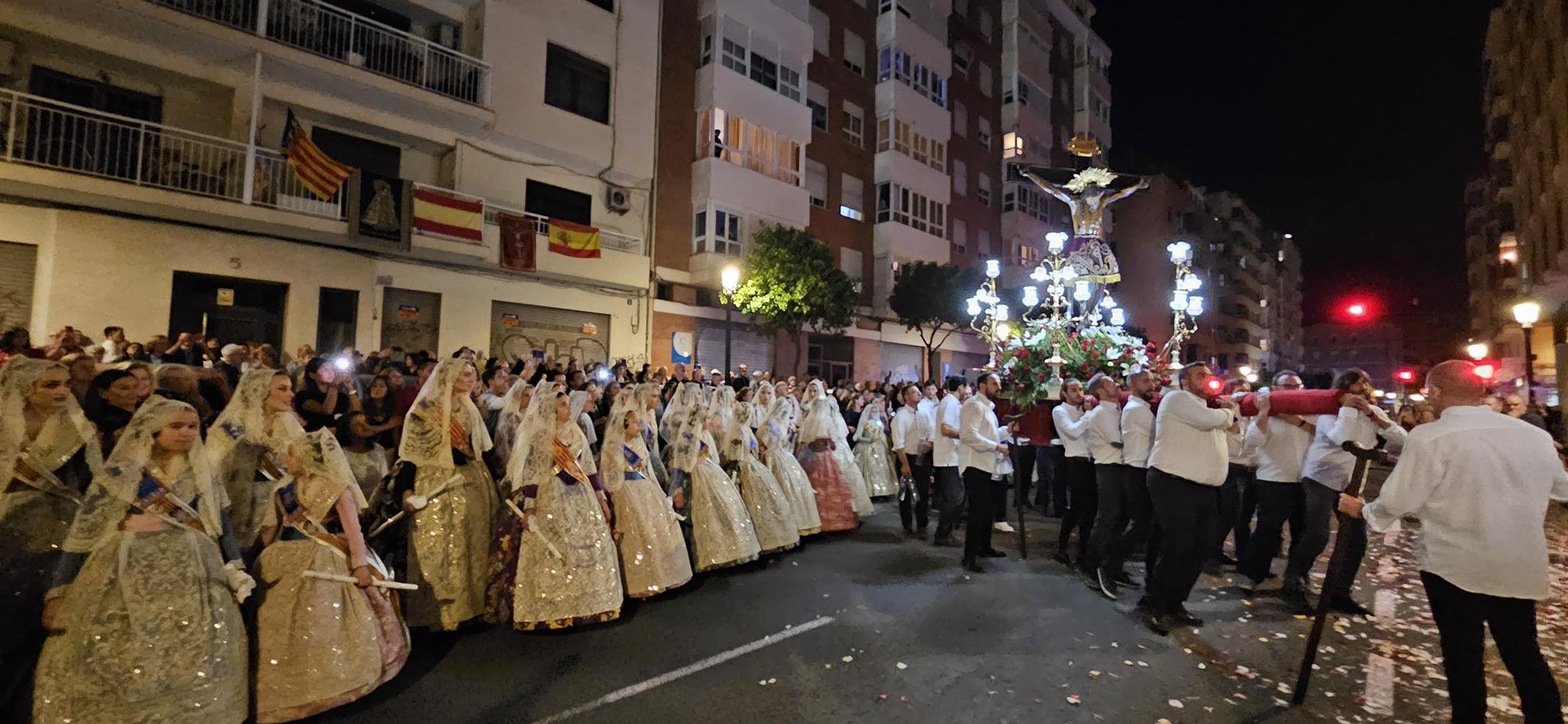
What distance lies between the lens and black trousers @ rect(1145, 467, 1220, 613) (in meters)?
5.66

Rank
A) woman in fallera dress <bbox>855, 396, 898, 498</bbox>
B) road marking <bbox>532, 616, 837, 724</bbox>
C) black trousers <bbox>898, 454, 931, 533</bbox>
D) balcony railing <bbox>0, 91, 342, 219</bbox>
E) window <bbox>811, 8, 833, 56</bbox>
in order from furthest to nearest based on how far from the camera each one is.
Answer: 1. window <bbox>811, 8, 833, 56</bbox>
2. woman in fallera dress <bbox>855, 396, 898, 498</bbox>
3. balcony railing <bbox>0, 91, 342, 219</bbox>
4. black trousers <bbox>898, 454, 931, 533</bbox>
5. road marking <bbox>532, 616, 837, 724</bbox>

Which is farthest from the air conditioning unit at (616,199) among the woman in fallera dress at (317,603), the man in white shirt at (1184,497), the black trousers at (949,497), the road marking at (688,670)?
the man in white shirt at (1184,497)

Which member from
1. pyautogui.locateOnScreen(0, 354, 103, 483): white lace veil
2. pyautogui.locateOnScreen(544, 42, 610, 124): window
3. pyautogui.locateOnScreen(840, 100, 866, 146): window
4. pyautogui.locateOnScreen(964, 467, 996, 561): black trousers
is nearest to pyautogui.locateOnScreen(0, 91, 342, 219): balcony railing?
pyautogui.locateOnScreen(544, 42, 610, 124): window

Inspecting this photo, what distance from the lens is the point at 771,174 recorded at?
75.9ft

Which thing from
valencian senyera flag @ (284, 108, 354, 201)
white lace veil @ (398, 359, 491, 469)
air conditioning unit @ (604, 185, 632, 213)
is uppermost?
air conditioning unit @ (604, 185, 632, 213)

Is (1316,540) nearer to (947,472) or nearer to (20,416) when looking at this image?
(947,472)

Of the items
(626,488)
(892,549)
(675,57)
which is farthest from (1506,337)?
(626,488)

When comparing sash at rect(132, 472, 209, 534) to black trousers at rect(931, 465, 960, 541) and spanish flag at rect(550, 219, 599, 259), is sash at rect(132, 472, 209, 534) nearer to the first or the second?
black trousers at rect(931, 465, 960, 541)

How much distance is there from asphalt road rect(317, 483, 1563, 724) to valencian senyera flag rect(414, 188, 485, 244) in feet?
38.2

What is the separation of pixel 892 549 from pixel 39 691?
261 inches

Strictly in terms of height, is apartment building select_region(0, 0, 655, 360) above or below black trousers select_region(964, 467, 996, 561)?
above

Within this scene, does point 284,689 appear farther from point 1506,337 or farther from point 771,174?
point 1506,337

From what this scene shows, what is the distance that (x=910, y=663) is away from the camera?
4.84m

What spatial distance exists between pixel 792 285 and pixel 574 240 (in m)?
5.44
